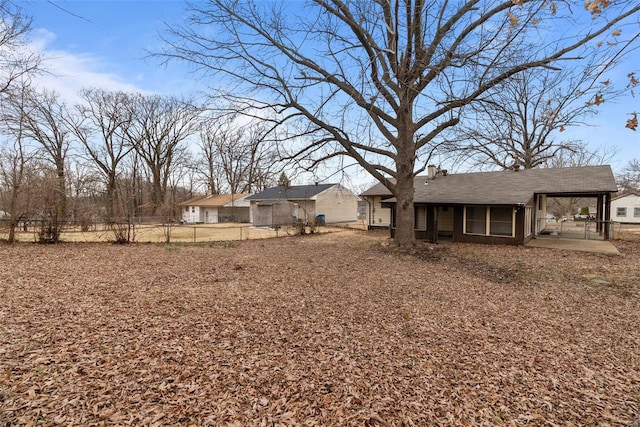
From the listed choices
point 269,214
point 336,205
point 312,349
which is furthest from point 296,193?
point 312,349

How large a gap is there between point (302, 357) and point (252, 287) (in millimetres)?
3042

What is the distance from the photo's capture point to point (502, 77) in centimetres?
860

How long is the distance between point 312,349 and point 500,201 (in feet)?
41.1

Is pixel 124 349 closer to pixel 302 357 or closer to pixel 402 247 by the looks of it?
pixel 302 357

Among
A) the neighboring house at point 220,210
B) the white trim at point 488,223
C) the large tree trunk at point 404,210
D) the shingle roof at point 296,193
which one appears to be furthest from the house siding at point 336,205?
the large tree trunk at point 404,210

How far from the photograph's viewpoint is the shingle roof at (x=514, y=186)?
13797 mm

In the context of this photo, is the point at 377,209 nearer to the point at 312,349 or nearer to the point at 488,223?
the point at 488,223

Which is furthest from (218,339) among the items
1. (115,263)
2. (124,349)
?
(115,263)

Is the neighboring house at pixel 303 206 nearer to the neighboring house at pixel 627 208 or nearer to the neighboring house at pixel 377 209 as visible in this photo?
the neighboring house at pixel 377 209

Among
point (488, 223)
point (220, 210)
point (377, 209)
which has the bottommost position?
point (488, 223)

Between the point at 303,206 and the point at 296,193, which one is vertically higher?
the point at 296,193

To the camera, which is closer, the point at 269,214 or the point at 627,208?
the point at 269,214

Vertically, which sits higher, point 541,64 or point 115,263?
point 541,64

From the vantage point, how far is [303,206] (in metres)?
29.3
